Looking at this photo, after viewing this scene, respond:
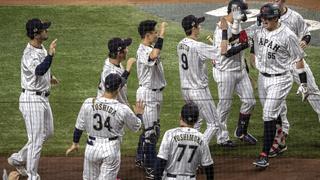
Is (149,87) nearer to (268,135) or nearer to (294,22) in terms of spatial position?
(268,135)

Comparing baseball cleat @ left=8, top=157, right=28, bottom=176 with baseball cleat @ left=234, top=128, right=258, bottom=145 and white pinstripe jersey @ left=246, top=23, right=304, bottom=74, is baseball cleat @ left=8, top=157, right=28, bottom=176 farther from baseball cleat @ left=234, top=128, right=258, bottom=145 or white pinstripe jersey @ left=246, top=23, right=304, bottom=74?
white pinstripe jersey @ left=246, top=23, right=304, bottom=74

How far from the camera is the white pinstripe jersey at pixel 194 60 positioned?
1120cm

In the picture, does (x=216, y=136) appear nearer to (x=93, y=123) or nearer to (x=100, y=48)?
(x=93, y=123)

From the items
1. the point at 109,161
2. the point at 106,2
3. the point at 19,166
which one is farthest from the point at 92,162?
the point at 106,2

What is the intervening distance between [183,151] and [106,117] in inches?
39.1

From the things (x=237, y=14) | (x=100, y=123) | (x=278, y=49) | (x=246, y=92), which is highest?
(x=237, y=14)

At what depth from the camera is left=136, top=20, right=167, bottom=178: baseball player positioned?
Answer: 11.0 meters

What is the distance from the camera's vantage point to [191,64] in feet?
37.1

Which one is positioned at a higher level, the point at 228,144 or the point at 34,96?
the point at 34,96

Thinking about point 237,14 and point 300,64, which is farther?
point 237,14

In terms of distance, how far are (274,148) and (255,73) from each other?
3992mm

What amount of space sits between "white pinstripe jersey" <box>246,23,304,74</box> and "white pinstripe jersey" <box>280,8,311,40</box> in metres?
1.19

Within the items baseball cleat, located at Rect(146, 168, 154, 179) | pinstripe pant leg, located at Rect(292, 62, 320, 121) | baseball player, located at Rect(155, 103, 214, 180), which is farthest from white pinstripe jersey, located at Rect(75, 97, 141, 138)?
pinstripe pant leg, located at Rect(292, 62, 320, 121)

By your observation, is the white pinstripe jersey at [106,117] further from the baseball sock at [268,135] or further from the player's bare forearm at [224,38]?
the player's bare forearm at [224,38]
